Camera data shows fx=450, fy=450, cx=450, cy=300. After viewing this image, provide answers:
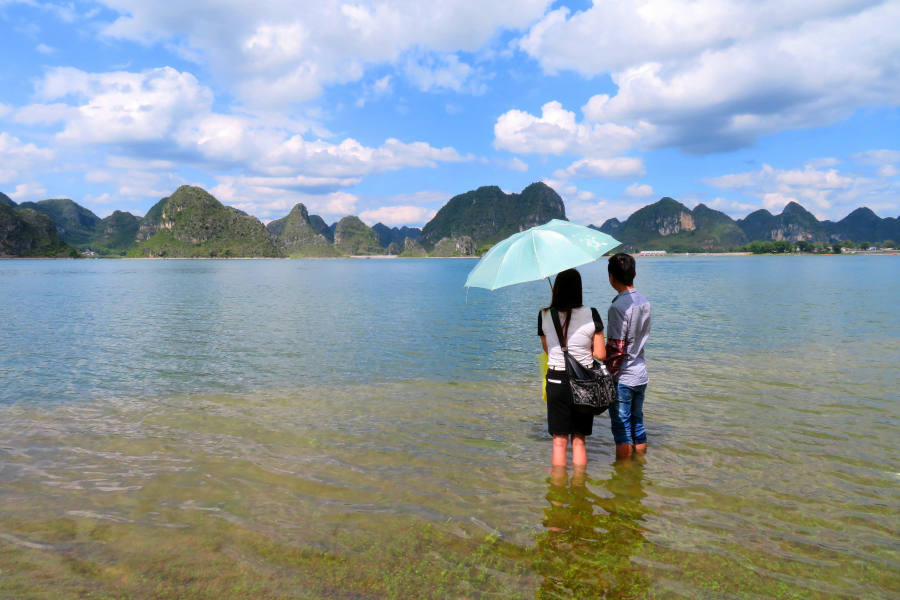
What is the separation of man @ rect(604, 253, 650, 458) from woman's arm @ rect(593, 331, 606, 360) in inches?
30.1

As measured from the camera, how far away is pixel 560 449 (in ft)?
21.1

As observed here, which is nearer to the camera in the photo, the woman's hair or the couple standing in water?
the woman's hair

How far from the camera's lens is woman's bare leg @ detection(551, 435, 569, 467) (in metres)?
6.35

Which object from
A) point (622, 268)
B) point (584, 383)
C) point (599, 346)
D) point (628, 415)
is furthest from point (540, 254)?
point (628, 415)

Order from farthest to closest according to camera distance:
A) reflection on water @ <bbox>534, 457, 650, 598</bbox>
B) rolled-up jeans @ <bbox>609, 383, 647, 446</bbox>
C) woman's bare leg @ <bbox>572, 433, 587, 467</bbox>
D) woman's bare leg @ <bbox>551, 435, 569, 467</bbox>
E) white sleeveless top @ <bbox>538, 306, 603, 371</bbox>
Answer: rolled-up jeans @ <bbox>609, 383, 647, 446</bbox> → woman's bare leg @ <bbox>572, 433, 587, 467</bbox> → woman's bare leg @ <bbox>551, 435, 569, 467</bbox> → white sleeveless top @ <bbox>538, 306, 603, 371</bbox> → reflection on water @ <bbox>534, 457, 650, 598</bbox>

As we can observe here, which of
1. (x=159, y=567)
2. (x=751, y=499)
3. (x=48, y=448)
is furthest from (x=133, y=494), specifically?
(x=751, y=499)

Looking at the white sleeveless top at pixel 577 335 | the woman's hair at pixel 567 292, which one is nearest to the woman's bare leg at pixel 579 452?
the white sleeveless top at pixel 577 335

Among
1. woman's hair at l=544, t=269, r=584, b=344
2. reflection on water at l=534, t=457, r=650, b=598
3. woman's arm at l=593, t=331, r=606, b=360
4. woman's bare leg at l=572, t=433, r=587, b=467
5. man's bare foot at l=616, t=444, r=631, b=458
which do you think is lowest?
reflection on water at l=534, t=457, r=650, b=598

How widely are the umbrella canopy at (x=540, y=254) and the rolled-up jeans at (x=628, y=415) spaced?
234 cm

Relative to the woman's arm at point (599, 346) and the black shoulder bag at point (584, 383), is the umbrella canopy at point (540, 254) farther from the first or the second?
the woman's arm at point (599, 346)

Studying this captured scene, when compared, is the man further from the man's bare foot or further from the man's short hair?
the man's bare foot

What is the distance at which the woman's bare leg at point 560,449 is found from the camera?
6.35m

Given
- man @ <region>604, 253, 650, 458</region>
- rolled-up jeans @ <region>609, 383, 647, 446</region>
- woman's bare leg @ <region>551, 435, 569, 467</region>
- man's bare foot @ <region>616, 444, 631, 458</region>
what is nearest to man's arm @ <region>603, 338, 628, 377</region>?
man @ <region>604, 253, 650, 458</region>

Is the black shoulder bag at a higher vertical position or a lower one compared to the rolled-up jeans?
higher
